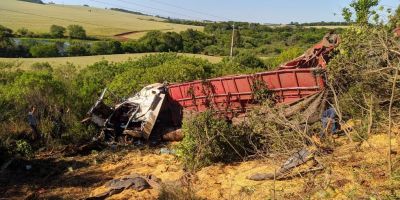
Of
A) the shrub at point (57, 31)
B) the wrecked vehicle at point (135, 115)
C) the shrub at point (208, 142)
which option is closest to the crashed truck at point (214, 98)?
the wrecked vehicle at point (135, 115)

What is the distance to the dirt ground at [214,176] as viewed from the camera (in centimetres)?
696

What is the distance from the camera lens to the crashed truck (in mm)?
11992

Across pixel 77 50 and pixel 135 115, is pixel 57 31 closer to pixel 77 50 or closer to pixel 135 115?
pixel 77 50

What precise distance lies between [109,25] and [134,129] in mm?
65007

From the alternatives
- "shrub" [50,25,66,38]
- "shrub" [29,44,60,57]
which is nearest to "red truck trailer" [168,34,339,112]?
"shrub" [29,44,60,57]

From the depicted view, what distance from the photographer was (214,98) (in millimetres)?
14297

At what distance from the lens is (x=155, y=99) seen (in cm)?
1472

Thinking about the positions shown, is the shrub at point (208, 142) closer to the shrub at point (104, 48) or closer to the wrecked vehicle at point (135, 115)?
the wrecked vehicle at point (135, 115)

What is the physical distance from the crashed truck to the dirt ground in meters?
1.20

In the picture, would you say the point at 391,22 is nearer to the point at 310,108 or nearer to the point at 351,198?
the point at 351,198

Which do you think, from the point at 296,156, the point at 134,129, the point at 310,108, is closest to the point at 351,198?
the point at 296,156

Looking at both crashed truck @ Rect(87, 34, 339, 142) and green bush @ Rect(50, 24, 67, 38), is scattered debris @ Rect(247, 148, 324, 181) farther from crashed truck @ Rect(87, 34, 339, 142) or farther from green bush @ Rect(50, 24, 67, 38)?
green bush @ Rect(50, 24, 67, 38)

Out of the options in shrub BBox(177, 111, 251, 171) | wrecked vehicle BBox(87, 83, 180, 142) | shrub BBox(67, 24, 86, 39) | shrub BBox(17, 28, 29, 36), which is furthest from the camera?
shrub BBox(67, 24, 86, 39)

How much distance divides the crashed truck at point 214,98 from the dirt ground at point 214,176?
120 cm
